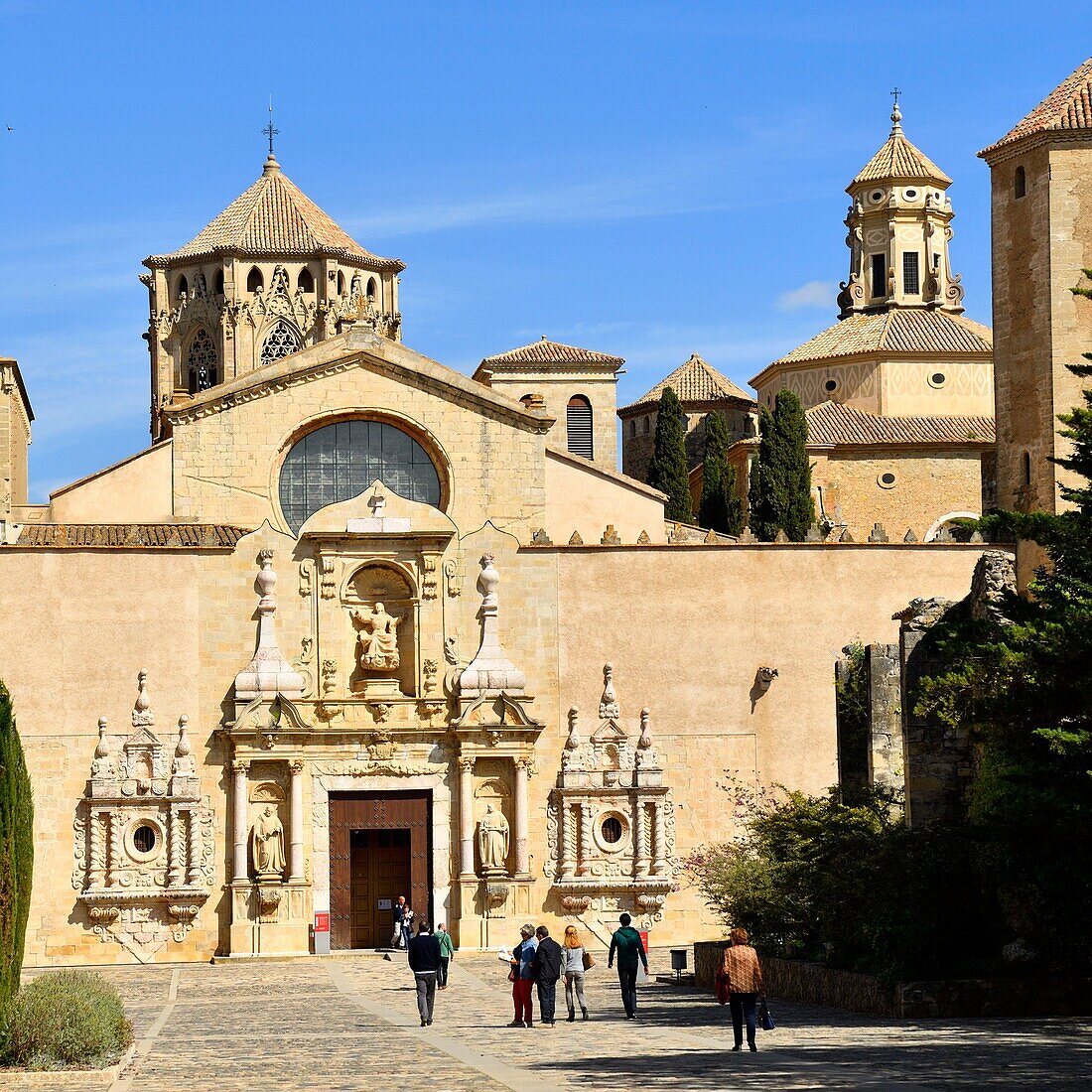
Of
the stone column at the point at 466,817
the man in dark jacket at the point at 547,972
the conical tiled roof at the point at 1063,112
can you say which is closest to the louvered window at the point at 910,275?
the conical tiled roof at the point at 1063,112

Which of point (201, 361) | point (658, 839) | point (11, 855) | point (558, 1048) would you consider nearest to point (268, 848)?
point (658, 839)

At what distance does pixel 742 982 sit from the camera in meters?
21.0

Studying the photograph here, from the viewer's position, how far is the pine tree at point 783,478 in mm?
59250

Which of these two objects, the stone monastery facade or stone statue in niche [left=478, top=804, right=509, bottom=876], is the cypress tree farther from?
stone statue in niche [left=478, top=804, right=509, bottom=876]

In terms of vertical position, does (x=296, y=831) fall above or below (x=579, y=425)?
below

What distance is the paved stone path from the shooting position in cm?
1873

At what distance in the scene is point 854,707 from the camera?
36.0 m

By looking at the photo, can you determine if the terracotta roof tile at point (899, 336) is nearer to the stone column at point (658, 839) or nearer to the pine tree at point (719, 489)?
the pine tree at point (719, 489)

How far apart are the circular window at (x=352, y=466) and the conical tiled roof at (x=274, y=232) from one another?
123 ft

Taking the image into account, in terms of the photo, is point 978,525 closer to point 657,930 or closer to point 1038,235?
point 657,930

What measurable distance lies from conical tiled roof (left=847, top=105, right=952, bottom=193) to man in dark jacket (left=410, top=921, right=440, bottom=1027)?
62.9 m

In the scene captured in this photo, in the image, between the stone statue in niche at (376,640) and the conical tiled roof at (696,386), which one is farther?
the conical tiled roof at (696,386)

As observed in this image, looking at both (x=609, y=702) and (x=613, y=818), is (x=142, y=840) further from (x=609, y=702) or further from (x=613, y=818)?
(x=609, y=702)

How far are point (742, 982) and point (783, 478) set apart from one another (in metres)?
40.1
